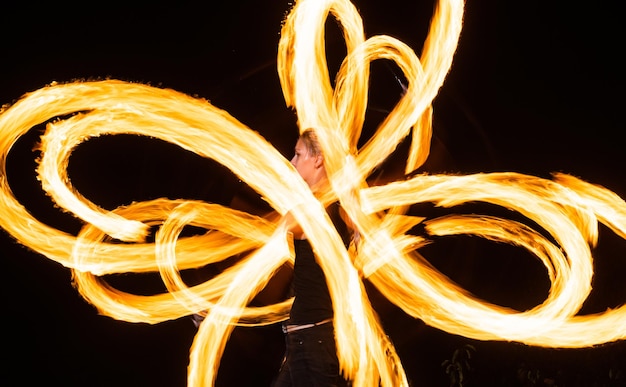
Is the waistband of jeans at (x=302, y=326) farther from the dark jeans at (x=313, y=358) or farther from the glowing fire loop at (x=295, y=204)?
the glowing fire loop at (x=295, y=204)

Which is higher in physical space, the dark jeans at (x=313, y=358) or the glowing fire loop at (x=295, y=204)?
the glowing fire loop at (x=295, y=204)

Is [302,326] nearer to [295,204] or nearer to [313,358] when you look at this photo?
[313,358]

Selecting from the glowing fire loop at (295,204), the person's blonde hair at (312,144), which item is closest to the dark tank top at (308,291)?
the glowing fire loop at (295,204)

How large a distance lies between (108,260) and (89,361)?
0.99 metres

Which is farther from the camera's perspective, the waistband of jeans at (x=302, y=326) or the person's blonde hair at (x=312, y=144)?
the person's blonde hair at (x=312, y=144)

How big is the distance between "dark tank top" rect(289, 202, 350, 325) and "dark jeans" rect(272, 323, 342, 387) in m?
0.06

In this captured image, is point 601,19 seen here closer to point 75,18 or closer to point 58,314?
point 75,18

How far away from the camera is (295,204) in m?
4.25

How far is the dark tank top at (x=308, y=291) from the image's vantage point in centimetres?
374

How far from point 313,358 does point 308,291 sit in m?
0.32

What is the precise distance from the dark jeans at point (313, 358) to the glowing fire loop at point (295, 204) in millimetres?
446

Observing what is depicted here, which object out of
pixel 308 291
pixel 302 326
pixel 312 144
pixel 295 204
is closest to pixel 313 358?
pixel 302 326

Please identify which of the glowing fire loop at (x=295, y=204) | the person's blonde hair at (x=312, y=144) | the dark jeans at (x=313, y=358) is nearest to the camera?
the dark jeans at (x=313, y=358)

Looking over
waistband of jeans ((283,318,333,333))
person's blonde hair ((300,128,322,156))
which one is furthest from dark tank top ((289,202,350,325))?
person's blonde hair ((300,128,322,156))
